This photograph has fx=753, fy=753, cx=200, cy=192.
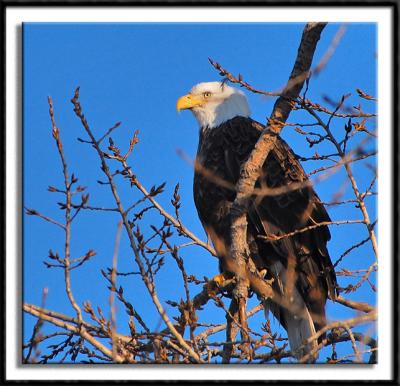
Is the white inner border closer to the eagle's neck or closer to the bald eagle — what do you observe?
the bald eagle

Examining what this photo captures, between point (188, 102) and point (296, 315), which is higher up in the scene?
point (188, 102)

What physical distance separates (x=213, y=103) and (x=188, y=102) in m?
0.20

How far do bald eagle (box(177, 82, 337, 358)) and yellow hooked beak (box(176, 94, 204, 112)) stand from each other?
1.88ft

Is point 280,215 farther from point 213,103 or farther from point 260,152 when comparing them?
point 213,103

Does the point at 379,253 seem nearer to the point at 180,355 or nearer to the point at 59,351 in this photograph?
the point at 180,355

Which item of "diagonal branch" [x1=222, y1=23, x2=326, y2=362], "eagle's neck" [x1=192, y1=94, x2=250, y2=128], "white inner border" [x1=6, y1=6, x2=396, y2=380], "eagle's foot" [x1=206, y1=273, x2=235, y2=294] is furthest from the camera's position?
"eagle's neck" [x1=192, y1=94, x2=250, y2=128]

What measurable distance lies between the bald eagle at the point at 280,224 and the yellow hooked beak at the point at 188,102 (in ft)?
1.88

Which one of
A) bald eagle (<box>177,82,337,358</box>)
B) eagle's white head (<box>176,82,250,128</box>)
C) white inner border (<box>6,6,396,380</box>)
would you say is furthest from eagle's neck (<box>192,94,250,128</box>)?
white inner border (<box>6,6,396,380</box>)

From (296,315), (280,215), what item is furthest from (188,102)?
(296,315)

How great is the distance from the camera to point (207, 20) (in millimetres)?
3875

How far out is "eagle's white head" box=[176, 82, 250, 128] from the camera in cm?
585

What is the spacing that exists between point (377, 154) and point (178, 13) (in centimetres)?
125

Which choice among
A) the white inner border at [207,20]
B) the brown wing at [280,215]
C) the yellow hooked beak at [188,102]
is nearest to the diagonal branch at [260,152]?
the white inner border at [207,20]

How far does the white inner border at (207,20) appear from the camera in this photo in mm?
3520
